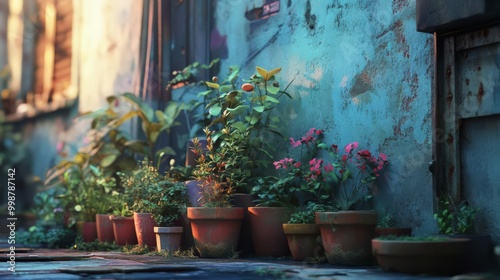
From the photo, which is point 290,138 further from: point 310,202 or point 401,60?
point 401,60

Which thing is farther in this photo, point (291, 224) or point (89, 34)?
point (89, 34)

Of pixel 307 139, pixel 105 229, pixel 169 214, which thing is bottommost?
pixel 105 229

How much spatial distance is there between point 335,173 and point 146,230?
183cm

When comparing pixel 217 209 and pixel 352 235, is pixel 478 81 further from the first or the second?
pixel 217 209

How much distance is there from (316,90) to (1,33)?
396 inches

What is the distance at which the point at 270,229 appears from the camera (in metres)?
6.05

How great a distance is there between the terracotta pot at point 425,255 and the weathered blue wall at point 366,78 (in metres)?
0.77

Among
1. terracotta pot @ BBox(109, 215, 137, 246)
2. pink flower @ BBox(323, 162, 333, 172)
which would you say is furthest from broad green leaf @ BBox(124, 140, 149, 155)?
pink flower @ BBox(323, 162, 333, 172)

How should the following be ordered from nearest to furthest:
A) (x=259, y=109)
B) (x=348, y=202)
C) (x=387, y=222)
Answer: (x=387, y=222) < (x=348, y=202) < (x=259, y=109)

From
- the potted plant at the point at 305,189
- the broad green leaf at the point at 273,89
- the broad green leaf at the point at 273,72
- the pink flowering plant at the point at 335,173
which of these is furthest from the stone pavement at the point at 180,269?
the broad green leaf at the point at 273,72

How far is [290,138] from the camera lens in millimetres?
6348

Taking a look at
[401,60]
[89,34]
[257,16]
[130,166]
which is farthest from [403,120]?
[89,34]

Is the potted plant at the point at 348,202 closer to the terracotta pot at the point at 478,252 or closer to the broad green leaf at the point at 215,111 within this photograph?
the terracotta pot at the point at 478,252

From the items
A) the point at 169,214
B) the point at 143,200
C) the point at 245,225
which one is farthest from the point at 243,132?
the point at 143,200
